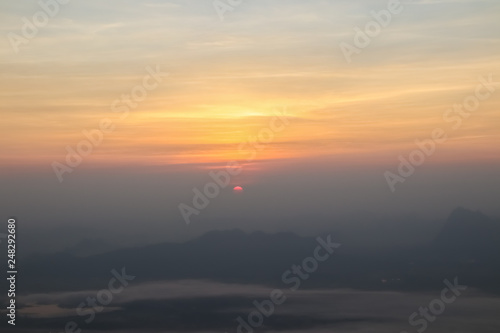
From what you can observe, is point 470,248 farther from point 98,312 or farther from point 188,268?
point 98,312

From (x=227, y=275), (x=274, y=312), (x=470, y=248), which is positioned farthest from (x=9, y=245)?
(x=470, y=248)

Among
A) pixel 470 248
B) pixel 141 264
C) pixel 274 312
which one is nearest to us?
pixel 274 312

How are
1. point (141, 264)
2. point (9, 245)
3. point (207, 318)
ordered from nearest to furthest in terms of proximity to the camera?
1. point (9, 245)
2. point (207, 318)
3. point (141, 264)

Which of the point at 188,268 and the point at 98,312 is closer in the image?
the point at 98,312

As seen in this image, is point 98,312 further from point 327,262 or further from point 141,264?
point 327,262

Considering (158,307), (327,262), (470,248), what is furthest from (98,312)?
(470,248)

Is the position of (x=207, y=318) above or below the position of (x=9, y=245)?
above

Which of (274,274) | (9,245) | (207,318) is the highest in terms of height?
(274,274)

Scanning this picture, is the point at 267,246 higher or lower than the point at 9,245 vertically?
higher

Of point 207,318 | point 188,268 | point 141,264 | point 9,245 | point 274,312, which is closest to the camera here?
point 9,245
